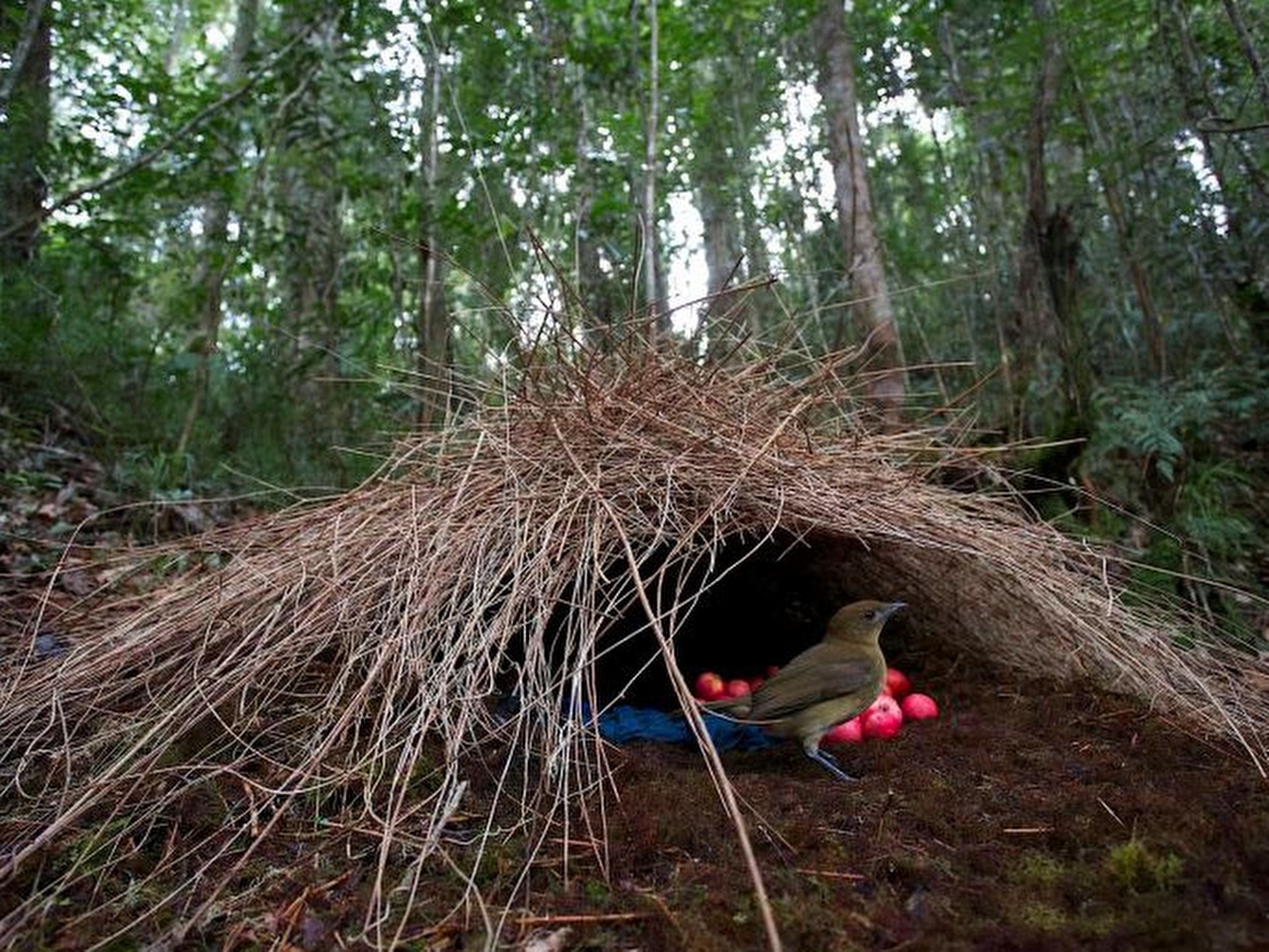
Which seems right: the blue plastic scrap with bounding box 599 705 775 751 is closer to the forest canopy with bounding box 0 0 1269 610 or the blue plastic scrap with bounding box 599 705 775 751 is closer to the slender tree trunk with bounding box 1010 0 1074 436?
the forest canopy with bounding box 0 0 1269 610

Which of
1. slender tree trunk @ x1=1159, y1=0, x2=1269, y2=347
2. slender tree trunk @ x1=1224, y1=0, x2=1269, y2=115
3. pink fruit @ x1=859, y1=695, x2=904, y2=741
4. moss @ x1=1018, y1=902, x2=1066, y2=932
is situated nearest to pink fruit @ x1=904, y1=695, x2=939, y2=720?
pink fruit @ x1=859, y1=695, x2=904, y2=741

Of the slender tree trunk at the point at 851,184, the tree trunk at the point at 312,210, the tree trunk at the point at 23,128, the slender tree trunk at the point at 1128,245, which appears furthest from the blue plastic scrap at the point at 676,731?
the slender tree trunk at the point at 1128,245

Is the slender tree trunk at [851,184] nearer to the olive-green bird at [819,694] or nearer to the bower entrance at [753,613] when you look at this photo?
the bower entrance at [753,613]

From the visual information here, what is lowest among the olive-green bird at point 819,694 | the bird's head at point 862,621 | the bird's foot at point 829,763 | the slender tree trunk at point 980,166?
the bird's foot at point 829,763

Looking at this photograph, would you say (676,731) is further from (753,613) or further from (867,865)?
(753,613)

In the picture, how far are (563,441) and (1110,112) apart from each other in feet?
24.4

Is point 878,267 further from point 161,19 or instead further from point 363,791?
point 161,19

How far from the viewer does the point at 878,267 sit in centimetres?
515

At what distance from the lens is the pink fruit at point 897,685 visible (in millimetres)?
2806

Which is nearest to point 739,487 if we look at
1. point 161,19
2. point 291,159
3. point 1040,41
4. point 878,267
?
point 878,267

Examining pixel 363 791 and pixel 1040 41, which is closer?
pixel 363 791

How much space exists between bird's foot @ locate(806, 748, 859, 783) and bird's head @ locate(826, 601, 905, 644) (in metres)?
0.35

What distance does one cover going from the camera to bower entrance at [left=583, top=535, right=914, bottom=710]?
291cm

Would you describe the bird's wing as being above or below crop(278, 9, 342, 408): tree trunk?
below
